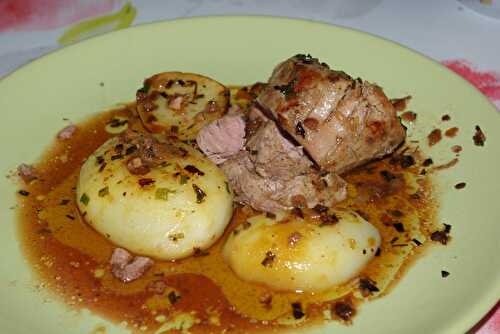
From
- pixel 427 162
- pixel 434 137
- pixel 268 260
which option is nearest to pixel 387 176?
pixel 427 162

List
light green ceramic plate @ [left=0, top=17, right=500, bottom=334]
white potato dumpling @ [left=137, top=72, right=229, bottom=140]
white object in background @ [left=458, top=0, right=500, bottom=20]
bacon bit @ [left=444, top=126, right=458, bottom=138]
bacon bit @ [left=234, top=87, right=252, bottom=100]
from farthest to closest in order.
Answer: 1. white object in background @ [left=458, top=0, right=500, bottom=20]
2. bacon bit @ [left=234, top=87, right=252, bottom=100]
3. white potato dumpling @ [left=137, top=72, right=229, bottom=140]
4. bacon bit @ [left=444, top=126, right=458, bottom=138]
5. light green ceramic plate @ [left=0, top=17, right=500, bottom=334]

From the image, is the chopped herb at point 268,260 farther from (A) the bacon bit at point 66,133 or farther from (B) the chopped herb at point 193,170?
(A) the bacon bit at point 66,133

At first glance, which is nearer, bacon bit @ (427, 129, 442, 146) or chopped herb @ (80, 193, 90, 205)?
chopped herb @ (80, 193, 90, 205)

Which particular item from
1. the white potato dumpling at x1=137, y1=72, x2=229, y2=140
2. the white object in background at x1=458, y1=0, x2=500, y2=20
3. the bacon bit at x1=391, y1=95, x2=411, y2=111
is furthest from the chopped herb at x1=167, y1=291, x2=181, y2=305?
the white object in background at x1=458, y1=0, x2=500, y2=20

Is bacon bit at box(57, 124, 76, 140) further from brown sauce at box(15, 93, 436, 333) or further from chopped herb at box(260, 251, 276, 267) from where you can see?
chopped herb at box(260, 251, 276, 267)

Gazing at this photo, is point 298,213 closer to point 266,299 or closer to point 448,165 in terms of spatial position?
point 266,299

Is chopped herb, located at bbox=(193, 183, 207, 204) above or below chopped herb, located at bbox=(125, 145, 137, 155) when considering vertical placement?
above
